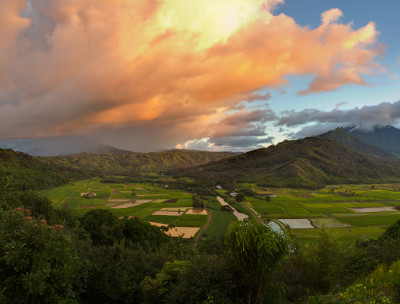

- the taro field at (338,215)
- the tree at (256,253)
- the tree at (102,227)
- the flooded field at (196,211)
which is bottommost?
the taro field at (338,215)

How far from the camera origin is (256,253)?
14617mm

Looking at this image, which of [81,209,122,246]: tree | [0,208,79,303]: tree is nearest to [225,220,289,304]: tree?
[0,208,79,303]: tree

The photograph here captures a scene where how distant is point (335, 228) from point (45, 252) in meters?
93.8

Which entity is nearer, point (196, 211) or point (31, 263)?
point (31, 263)

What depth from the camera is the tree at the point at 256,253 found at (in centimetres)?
1435

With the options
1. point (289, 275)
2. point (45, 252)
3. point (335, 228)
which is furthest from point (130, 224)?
point (335, 228)

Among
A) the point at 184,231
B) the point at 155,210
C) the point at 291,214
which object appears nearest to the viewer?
the point at 184,231

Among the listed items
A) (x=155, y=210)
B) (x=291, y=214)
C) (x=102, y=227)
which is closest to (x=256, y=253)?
(x=102, y=227)

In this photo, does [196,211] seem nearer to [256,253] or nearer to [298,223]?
[298,223]

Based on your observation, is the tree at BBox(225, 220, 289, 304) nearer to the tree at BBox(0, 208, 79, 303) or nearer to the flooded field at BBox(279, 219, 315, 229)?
the tree at BBox(0, 208, 79, 303)

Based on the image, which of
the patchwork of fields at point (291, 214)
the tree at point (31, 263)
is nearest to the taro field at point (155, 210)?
the patchwork of fields at point (291, 214)

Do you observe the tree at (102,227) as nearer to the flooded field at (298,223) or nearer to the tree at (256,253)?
the tree at (256,253)

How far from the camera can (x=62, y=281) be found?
11.4 metres

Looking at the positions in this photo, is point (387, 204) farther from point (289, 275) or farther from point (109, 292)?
point (109, 292)
